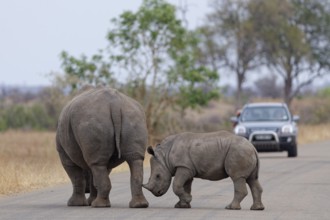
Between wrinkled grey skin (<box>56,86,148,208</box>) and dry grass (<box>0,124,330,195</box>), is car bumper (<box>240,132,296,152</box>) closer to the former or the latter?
dry grass (<box>0,124,330,195</box>)

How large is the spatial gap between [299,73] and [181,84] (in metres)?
26.9

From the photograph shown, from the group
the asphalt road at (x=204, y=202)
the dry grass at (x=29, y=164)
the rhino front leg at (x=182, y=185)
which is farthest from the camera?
the dry grass at (x=29, y=164)

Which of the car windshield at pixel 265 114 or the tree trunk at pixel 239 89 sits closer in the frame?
the car windshield at pixel 265 114

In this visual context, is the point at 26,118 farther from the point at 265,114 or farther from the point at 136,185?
the point at 136,185

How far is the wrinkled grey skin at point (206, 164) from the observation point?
50.1 ft

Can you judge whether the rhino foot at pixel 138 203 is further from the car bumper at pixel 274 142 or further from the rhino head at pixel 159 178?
the car bumper at pixel 274 142

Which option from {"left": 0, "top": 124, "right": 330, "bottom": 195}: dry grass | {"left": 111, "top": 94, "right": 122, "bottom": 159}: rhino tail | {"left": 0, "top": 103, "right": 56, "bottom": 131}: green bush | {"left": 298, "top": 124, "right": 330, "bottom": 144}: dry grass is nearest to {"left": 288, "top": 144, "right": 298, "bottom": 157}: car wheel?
{"left": 0, "top": 124, "right": 330, "bottom": 195}: dry grass

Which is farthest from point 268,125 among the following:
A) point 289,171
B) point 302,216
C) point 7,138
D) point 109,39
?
point 302,216

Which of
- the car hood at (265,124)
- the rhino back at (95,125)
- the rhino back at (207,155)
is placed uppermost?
the rhino back at (95,125)

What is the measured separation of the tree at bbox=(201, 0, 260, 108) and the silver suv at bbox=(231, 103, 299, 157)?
91.0 ft

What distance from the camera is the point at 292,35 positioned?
211ft

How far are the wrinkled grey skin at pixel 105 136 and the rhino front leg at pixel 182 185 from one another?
0.46m

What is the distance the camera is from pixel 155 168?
15.6 meters

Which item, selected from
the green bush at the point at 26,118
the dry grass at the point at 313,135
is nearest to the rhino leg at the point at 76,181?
the dry grass at the point at 313,135
